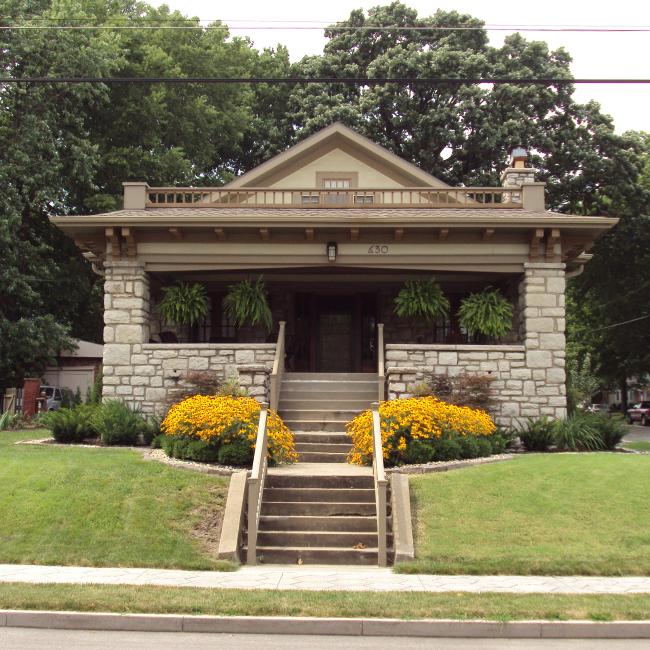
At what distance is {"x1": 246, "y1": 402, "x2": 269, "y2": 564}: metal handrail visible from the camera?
33.1ft

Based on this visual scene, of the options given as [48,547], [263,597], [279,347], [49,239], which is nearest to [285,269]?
[279,347]

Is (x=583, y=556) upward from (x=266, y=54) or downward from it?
downward

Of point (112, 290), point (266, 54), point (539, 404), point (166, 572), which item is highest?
point (266, 54)

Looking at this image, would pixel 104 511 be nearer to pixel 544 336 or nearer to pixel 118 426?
pixel 118 426

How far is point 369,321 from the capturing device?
20.9 metres

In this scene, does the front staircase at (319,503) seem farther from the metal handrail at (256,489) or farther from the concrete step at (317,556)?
the metal handrail at (256,489)

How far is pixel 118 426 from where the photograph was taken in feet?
50.7

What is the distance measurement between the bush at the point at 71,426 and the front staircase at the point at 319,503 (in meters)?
3.98

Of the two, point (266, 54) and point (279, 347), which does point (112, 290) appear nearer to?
point (279, 347)

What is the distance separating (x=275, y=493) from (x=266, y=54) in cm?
3146

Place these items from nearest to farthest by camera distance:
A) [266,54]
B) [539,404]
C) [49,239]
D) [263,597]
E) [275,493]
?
1. [263,597]
2. [275,493]
3. [539,404]
4. [49,239]
5. [266,54]

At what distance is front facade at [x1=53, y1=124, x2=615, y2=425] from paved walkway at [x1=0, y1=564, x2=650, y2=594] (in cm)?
688

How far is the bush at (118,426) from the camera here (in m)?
15.5


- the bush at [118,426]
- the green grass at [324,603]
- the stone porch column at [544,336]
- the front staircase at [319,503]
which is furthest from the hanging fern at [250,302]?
the green grass at [324,603]
